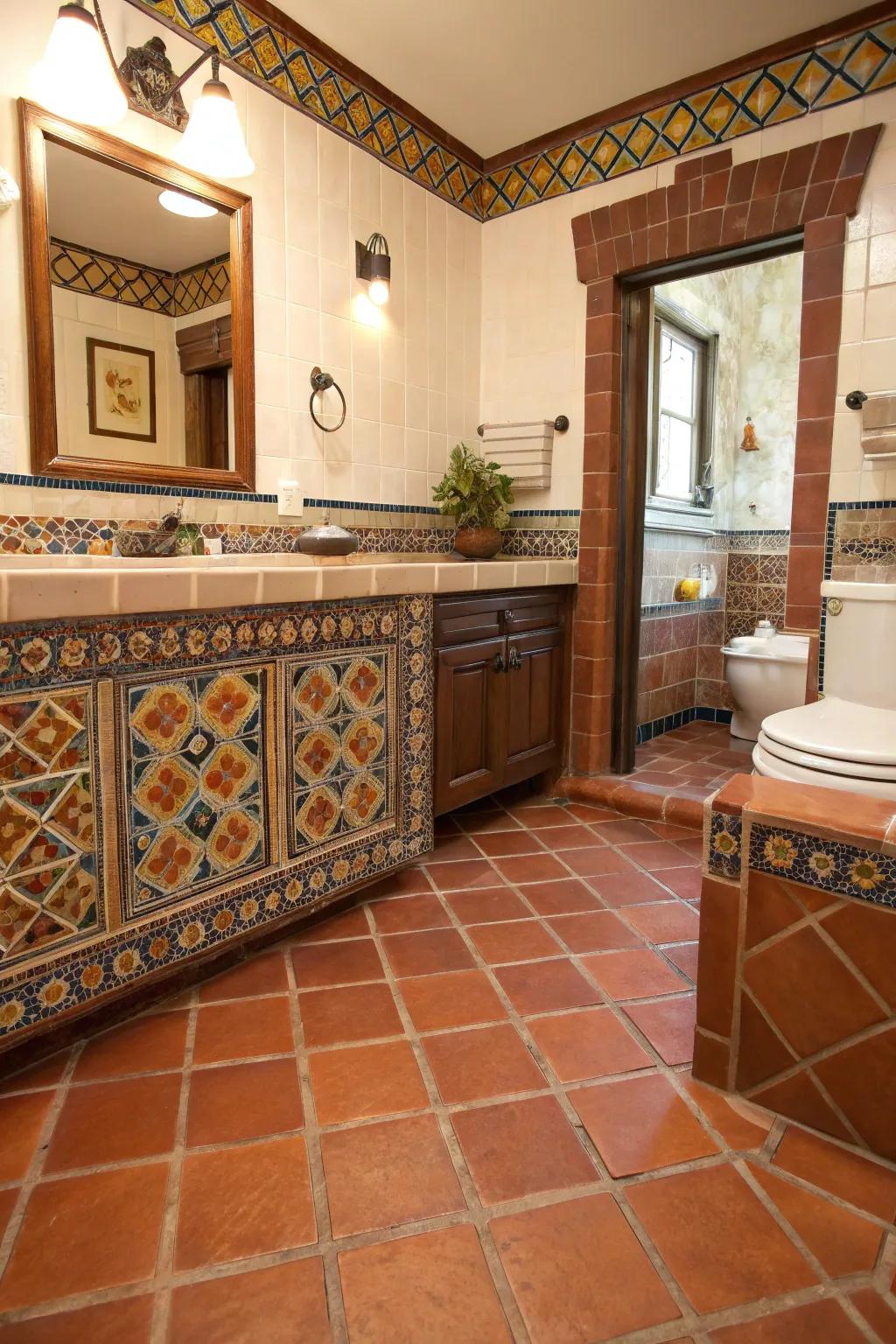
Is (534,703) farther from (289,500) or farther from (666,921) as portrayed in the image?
(289,500)

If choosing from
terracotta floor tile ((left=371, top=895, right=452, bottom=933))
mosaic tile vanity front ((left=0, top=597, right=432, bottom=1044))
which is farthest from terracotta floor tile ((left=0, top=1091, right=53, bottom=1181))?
terracotta floor tile ((left=371, top=895, right=452, bottom=933))

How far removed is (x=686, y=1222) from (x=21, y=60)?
9.38ft

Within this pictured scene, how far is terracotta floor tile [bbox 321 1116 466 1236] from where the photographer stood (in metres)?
1.16

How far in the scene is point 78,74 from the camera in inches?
70.7

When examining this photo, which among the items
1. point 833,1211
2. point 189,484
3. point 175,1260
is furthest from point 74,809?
point 833,1211

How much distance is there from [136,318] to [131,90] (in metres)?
0.61

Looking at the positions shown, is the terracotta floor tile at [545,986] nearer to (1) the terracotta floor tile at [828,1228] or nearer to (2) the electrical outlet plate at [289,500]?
(1) the terracotta floor tile at [828,1228]

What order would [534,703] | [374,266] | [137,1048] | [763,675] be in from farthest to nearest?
[763,675] → [534,703] → [374,266] → [137,1048]

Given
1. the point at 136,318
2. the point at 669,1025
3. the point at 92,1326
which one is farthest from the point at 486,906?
the point at 136,318

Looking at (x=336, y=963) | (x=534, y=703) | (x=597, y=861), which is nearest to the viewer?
(x=336, y=963)

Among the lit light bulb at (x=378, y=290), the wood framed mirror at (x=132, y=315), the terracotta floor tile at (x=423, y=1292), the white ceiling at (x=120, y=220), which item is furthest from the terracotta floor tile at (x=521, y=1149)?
the lit light bulb at (x=378, y=290)

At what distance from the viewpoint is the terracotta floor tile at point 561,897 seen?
86.6 inches

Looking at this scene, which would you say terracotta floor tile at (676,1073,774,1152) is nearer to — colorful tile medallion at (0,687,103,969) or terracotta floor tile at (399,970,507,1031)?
terracotta floor tile at (399,970,507,1031)

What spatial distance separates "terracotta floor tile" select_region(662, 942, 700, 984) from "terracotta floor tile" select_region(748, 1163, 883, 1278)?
2.13 feet
